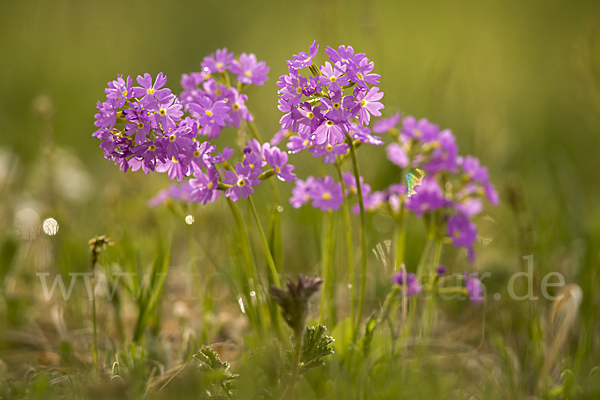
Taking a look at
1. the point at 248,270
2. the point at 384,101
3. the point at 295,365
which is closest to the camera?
the point at 295,365

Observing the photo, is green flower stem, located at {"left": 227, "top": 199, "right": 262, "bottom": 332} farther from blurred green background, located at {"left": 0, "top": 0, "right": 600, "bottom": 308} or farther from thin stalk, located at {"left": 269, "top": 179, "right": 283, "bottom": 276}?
blurred green background, located at {"left": 0, "top": 0, "right": 600, "bottom": 308}

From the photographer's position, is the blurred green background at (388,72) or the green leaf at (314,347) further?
the blurred green background at (388,72)

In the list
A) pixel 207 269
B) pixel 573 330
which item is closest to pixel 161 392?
pixel 207 269

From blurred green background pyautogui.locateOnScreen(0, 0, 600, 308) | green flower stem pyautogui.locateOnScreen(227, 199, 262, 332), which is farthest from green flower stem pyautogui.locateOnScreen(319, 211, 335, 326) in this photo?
blurred green background pyautogui.locateOnScreen(0, 0, 600, 308)

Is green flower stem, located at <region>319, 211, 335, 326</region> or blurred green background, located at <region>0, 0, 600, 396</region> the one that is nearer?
green flower stem, located at <region>319, 211, 335, 326</region>

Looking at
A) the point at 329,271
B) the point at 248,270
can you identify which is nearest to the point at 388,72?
the point at 329,271

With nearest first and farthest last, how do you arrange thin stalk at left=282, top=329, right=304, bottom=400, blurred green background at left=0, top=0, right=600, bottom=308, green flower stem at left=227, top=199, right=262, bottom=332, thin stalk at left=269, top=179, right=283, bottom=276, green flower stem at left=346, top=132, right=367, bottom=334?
thin stalk at left=282, top=329, right=304, bottom=400 < green flower stem at left=346, top=132, right=367, bottom=334 < green flower stem at left=227, top=199, right=262, bottom=332 < thin stalk at left=269, top=179, right=283, bottom=276 < blurred green background at left=0, top=0, right=600, bottom=308

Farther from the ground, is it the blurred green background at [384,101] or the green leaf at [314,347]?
the blurred green background at [384,101]

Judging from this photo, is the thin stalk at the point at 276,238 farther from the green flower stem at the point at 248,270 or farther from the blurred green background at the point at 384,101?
the blurred green background at the point at 384,101

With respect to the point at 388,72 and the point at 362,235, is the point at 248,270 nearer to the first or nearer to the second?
the point at 362,235

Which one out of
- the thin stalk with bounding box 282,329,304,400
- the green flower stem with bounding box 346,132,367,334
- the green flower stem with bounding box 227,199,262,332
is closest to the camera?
the thin stalk with bounding box 282,329,304,400

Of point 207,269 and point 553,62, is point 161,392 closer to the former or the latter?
point 207,269

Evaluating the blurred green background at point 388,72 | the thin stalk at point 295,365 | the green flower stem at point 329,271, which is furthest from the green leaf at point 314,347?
the blurred green background at point 388,72

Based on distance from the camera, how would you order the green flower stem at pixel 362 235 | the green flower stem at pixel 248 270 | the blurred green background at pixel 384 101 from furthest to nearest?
the blurred green background at pixel 384 101 → the green flower stem at pixel 248 270 → the green flower stem at pixel 362 235
